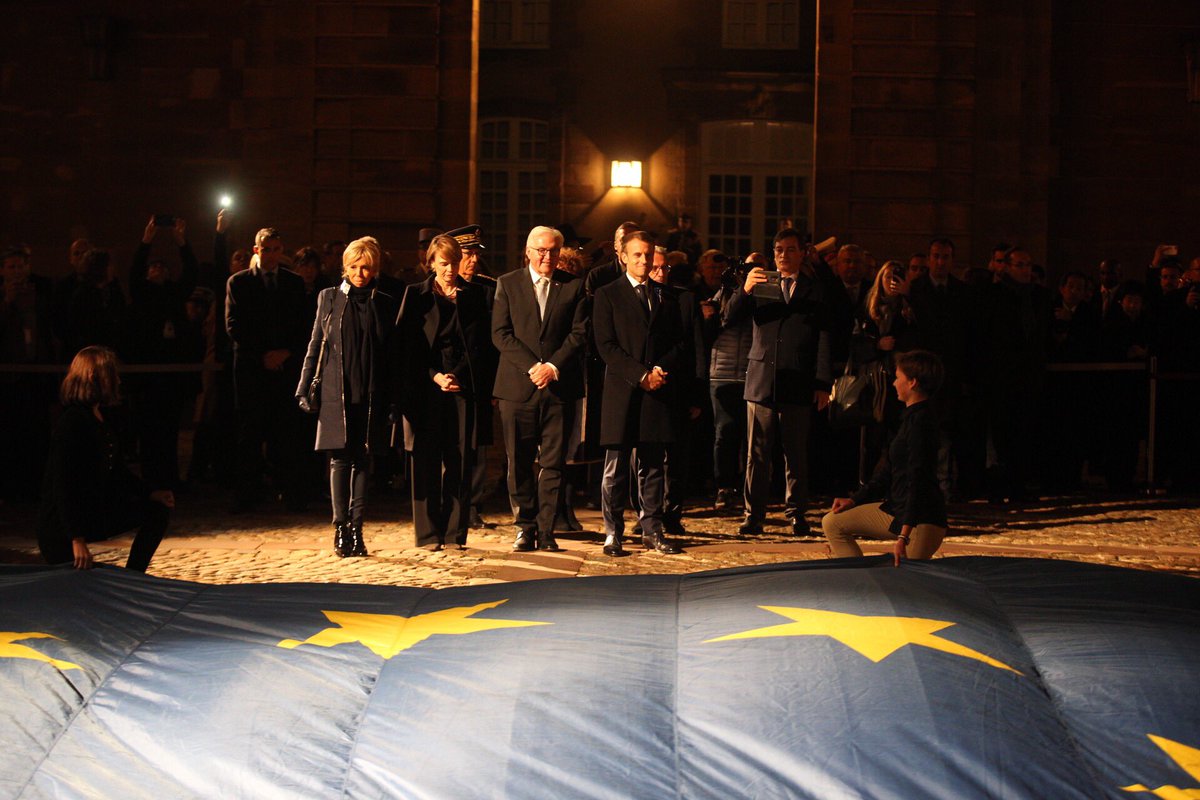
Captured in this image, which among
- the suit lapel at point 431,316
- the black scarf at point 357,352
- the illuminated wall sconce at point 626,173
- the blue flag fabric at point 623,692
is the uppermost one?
the illuminated wall sconce at point 626,173

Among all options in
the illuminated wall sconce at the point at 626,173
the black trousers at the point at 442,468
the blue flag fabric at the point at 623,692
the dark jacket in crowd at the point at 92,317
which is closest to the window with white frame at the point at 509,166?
the illuminated wall sconce at the point at 626,173

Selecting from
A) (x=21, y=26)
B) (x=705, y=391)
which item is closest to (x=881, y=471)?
(x=705, y=391)

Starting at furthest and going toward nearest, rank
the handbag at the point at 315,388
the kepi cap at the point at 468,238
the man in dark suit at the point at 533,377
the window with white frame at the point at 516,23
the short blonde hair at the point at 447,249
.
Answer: the window with white frame at the point at 516,23 < the kepi cap at the point at 468,238 < the short blonde hair at the point at 447,249 < the man in dark suit at the point at 533,377 < the handbag at the point at 315,388

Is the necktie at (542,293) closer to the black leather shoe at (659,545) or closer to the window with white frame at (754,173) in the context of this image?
the black leather shoe at (659,545)

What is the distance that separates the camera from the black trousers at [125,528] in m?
7.35

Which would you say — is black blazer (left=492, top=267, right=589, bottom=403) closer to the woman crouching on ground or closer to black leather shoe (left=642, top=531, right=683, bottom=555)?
black leather shoe (left=642, top=531, right=683, bottom=555)

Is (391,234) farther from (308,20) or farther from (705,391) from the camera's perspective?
(705,391)

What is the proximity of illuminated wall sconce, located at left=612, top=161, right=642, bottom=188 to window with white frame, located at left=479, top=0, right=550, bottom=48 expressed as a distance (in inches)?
129

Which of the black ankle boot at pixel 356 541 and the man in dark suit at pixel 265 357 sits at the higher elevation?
the man in dark suit at pixel 265 357

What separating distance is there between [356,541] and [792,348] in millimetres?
3340

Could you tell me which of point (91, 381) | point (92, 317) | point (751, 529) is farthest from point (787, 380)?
point (92, 317)

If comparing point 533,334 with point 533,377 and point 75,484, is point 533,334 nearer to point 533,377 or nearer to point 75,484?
point 533,377

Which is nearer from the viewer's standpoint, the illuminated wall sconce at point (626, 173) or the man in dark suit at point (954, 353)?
the man in dark suit at point (954, 353)

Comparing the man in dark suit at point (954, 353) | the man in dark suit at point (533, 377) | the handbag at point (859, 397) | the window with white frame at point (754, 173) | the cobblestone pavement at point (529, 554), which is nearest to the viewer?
the cobblestone pavement at point (529, 554)
